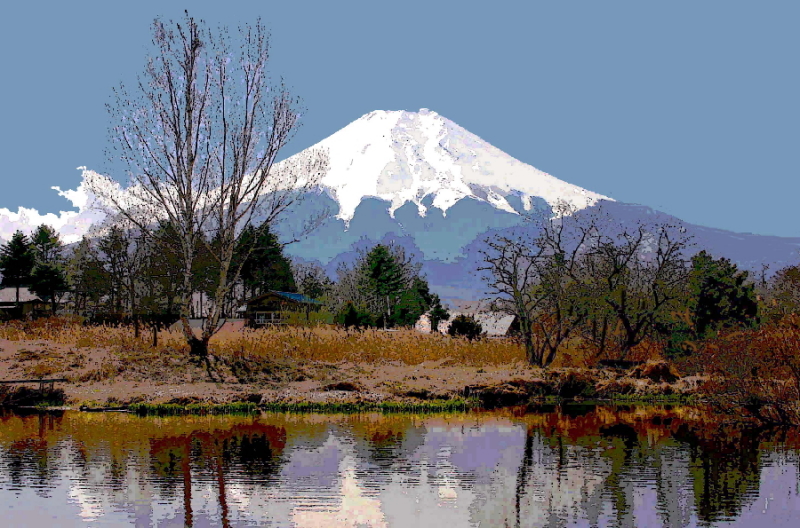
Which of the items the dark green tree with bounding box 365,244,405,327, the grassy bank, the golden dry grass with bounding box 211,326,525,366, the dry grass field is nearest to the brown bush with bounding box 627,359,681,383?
the grassy bank

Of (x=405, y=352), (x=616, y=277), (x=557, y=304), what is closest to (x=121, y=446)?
(x=405, y=352)

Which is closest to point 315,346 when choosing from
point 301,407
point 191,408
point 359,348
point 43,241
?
point 359,348

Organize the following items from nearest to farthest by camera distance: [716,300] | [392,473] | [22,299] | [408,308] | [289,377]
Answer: [392,473] < [289,377] < [716,300] < [408,308] < [22,299]

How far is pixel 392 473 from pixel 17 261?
297ft

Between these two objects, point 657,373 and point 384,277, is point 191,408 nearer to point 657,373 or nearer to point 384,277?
point 657,373

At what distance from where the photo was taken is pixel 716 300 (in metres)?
39.6

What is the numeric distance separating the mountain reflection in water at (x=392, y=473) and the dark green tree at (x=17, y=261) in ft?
258

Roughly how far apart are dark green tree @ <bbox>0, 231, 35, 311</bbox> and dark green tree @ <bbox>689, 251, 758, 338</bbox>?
252 ft

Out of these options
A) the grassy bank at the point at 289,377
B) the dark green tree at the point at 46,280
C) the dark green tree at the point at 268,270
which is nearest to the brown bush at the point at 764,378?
the grassy bank at the point at 289,377

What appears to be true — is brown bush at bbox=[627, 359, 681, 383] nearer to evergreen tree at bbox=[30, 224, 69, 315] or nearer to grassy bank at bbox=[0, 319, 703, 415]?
grassy bank at bbox=[0, 319, 703, 415]

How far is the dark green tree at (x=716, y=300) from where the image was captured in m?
39.2

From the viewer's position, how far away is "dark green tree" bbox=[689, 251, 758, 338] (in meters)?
39.2

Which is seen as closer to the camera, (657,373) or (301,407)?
(301,407)

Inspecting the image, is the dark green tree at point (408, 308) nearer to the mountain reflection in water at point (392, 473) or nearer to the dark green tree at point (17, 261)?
the dark green tree at point (17, 261)
